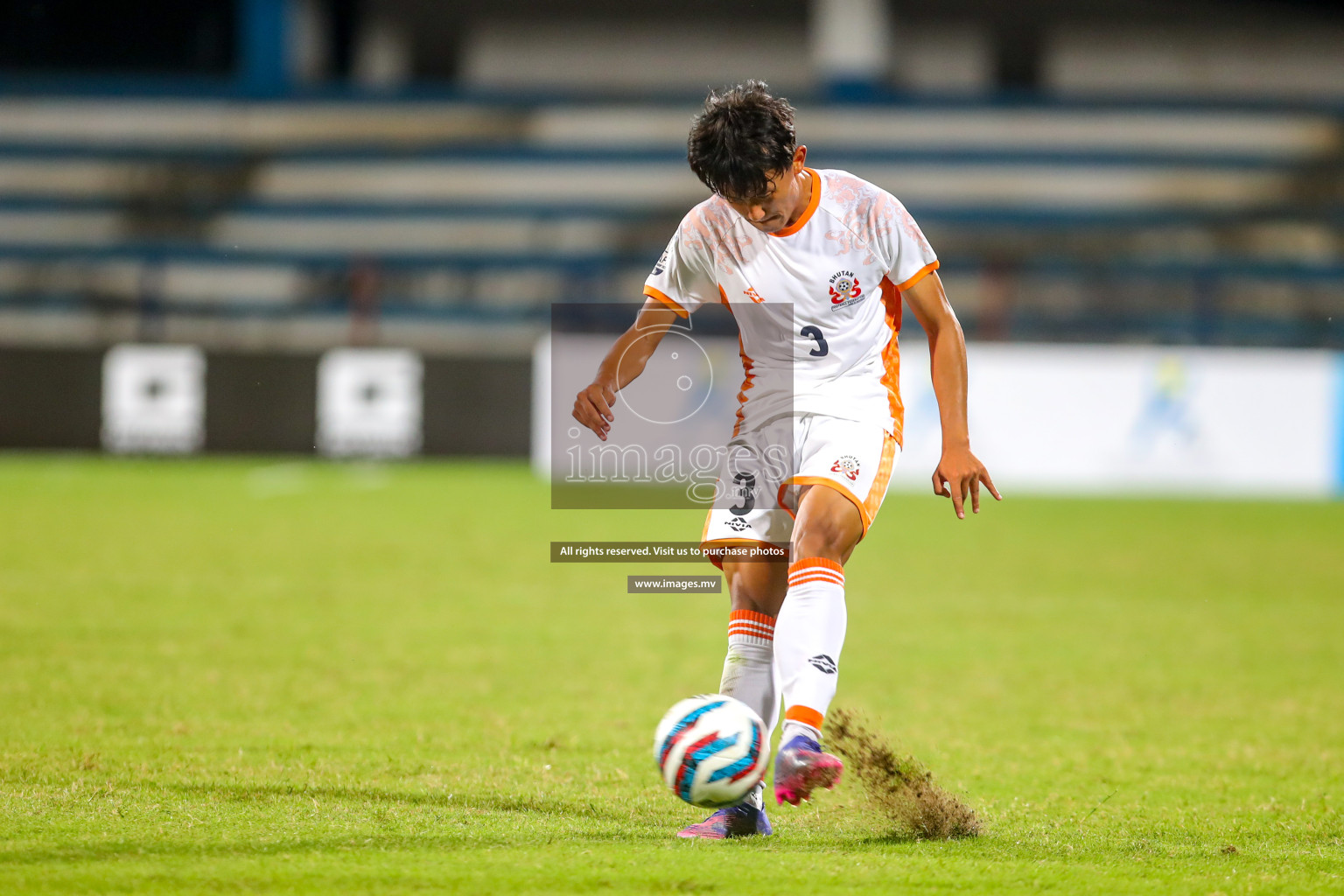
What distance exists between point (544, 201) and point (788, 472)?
789 inches

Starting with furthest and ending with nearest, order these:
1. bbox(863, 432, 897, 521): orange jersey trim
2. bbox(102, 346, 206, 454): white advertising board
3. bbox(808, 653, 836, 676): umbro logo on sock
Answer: bbox(102, 346, 206, 454): white advertising board, bbox(863, 432, 897, 521): orange jersey trim, bbox(808, 653, 836, 676): umbro logo on sock

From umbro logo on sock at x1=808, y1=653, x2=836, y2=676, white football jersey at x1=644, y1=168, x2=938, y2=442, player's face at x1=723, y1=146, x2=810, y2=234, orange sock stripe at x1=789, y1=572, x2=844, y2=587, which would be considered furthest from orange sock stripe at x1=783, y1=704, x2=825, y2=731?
player's face at x1=723, y1=146, x2=810, y2=234

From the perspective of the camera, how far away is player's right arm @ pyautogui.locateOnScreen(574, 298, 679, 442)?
3922mm

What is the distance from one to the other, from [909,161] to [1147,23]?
5.51m

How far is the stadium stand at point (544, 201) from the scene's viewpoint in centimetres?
2058

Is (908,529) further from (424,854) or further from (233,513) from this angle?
(424,854)

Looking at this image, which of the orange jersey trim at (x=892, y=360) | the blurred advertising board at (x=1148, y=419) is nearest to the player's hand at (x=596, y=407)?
the orange jersey trim at (x=892, y=360)

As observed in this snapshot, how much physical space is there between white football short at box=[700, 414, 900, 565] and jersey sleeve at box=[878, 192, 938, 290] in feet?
1.29

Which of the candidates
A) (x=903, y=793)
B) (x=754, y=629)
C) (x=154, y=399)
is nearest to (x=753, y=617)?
(x=754, y=629)

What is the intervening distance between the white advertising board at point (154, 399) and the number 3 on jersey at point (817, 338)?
13.2 meters

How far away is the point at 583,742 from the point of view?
Result: 190 inches

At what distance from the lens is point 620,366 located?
13.0ft

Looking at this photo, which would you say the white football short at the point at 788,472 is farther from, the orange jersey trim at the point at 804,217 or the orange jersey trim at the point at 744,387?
the orange jersey trim at the point at 804,217

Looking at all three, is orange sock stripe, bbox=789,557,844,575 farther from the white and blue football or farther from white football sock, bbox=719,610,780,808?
the white and blue football
